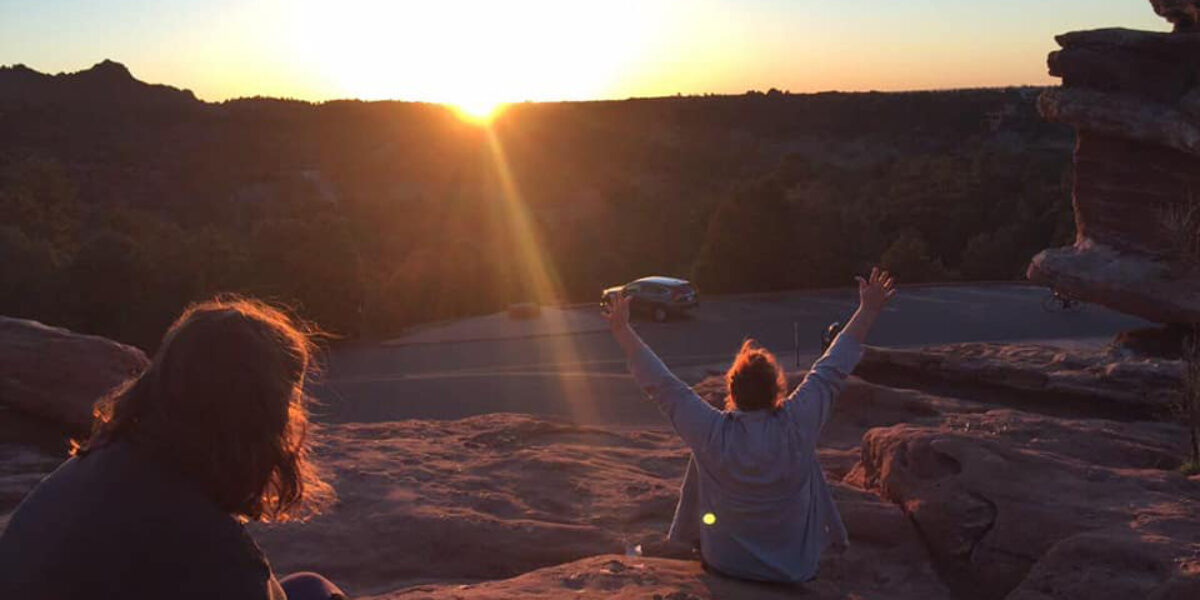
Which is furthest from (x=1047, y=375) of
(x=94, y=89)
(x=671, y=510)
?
(x=94, y=89)

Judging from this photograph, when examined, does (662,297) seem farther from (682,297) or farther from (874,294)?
(874,294)

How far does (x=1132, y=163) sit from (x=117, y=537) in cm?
1517

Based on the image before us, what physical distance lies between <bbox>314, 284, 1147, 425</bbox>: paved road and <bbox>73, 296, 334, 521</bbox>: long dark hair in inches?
491

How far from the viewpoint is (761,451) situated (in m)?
5.00

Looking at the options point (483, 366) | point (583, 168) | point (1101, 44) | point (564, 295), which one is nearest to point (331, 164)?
point (583, 168)

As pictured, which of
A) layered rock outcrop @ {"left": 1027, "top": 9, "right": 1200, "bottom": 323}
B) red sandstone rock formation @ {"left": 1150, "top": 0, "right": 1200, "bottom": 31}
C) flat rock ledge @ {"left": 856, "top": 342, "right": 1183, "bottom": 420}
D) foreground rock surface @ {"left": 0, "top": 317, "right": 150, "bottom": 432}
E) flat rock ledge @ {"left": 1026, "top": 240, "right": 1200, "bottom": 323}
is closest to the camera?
foreground rock surface @ {"left": 0, "top": 317, "right": 150, "bottom": 432}

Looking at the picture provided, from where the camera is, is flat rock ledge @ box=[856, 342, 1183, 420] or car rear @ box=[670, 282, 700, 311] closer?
flat rock ledge @ box=[856, 342, 1183, 420]

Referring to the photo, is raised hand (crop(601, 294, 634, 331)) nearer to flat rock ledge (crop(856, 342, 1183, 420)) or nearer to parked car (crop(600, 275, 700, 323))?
flat rock ledge (crop(856, 342, 1183, 420))

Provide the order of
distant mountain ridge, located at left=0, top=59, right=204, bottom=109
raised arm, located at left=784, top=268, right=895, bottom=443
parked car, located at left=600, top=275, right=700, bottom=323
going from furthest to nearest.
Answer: distant mountain ridge, located at left=0, top=59, right=204, bottom=109, parked car, located at left=600, top=275, right=700, bottom=323, raised arm, located at left=784, top=268, right=895, bottom=443

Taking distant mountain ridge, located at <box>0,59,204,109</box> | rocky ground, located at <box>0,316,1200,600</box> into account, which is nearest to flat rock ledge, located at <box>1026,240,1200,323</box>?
rocky ground, located at <box>0,316,1200,600</box>

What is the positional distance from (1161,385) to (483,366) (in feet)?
42.9

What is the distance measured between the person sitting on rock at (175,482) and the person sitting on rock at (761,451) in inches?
109

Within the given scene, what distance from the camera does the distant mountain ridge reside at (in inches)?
3361

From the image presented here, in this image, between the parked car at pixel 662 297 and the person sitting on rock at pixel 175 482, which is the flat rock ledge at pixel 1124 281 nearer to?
the parked car at pixel 662 297
